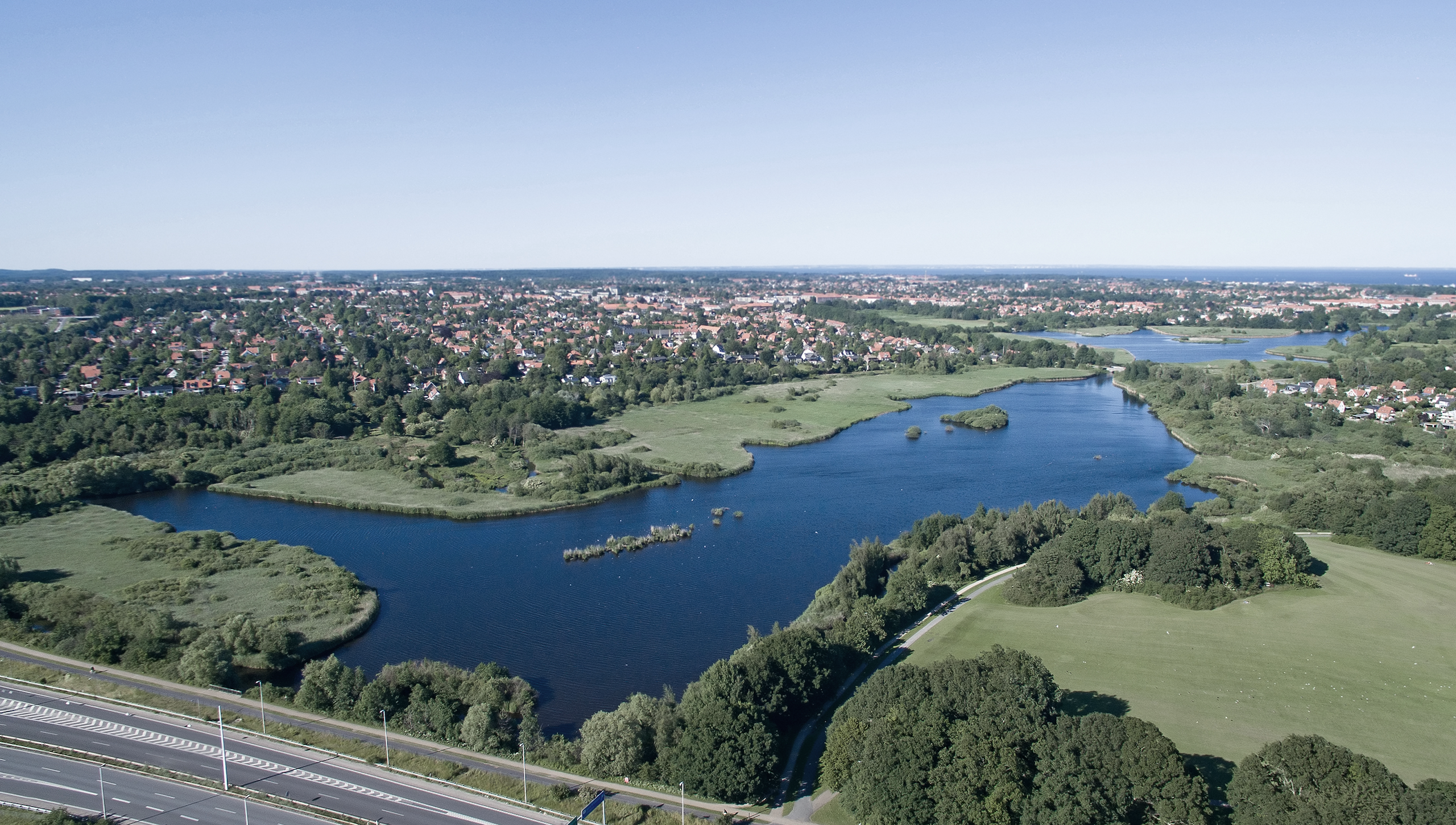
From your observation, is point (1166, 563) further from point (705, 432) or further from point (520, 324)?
point (520, 324)

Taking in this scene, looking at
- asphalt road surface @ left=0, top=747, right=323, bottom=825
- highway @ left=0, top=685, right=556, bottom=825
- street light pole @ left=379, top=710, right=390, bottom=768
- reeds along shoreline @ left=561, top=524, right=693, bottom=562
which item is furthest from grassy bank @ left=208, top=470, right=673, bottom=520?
asphalt road surface @ left=0, top=747, right=323, bottom=825

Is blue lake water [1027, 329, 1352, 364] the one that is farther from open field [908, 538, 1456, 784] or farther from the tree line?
open field [908, 538, 1456, 784]

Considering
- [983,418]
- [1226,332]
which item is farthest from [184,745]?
[1226,332]

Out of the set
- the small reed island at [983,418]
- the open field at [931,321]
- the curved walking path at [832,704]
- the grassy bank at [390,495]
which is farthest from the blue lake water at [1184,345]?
the grassy bank at [390,495]

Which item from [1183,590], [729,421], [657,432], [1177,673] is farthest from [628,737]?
[729,421]

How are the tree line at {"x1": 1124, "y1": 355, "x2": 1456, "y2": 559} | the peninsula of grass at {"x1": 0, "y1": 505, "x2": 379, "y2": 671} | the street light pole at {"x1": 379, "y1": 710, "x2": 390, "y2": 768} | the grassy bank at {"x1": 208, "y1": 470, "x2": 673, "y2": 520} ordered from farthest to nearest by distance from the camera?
the grassy bank at {"x1": 208, "y1": 470, "x2": 673, "y2": 520}
the tree line at {"x1": 1124, "y1": 355, "x2": 1456, "y2": 559}
the peninsula of grass at {"x1": 0, "y1": 505, "x2": 379, "y2": 671}
the street light pole at {"x1": 379, "y1": 710, "x2": 390, "y2": 768}

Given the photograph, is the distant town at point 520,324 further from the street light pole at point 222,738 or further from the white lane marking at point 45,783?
the white lane marking at point 45,783
